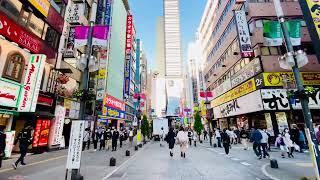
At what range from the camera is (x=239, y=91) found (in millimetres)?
27578

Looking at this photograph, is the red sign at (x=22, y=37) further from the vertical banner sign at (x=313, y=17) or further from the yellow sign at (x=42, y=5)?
the vertical banner sign at (x=313, y=17)

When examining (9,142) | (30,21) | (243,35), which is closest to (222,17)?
(243,35)

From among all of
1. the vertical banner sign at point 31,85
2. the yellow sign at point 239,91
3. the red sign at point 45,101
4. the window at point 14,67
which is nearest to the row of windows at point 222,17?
the yellow sign at point 239,91

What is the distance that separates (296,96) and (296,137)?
40.2 feet

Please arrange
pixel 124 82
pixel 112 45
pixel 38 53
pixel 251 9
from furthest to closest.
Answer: pixel 124 82 < pixel 112 45 < pixel 251 9 < pixel 38 53

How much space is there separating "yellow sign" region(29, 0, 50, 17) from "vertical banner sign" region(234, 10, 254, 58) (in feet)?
65.2

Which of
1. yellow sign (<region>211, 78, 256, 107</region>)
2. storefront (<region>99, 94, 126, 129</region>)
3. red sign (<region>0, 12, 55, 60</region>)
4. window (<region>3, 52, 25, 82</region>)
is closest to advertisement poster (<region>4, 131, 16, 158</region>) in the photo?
window (<region>3, 52, 25, 82</region>)

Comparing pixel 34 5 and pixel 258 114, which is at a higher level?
pixel 34 5

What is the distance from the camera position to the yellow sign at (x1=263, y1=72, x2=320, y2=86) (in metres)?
21.8

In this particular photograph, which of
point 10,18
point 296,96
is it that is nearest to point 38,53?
point 10,18

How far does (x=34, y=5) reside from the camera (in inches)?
614

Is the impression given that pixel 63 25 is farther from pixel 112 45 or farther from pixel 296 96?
pixel 296 96

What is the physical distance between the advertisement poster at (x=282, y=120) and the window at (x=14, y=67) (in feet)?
79.8

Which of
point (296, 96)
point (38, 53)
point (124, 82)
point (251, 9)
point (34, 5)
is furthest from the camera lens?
point (124, 82)
